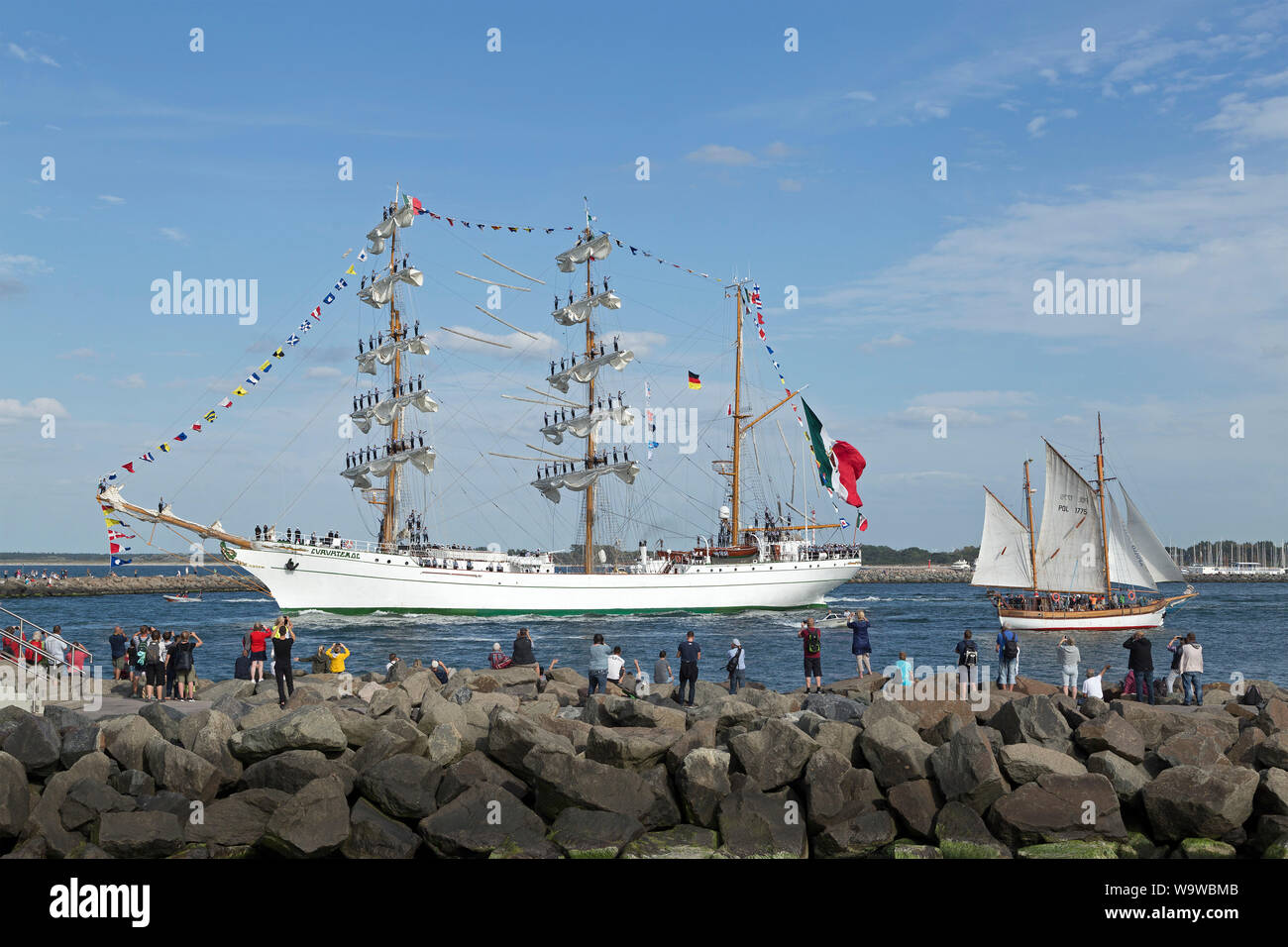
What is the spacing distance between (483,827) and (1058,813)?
7.26m

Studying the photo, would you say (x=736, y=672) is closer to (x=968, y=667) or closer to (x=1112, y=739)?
(x=968, y=667)

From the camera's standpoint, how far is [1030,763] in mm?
14906

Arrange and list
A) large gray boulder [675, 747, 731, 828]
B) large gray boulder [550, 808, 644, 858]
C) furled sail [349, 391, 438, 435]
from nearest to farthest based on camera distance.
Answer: large gray boulder [550, 808, 644, 858] < large gray boulder [675, 747, 731, 828] < furled sail [349, 391, 438, 435]

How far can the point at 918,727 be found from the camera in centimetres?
1736

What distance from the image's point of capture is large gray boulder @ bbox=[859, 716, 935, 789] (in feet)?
49.5

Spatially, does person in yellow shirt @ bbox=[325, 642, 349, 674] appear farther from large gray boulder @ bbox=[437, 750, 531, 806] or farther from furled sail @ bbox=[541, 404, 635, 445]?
furled sail @ bbox=[541, 404, 635, 445]

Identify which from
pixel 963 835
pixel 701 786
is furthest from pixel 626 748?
pixel 963 835

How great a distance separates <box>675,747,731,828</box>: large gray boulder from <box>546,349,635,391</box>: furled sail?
66.1 meters

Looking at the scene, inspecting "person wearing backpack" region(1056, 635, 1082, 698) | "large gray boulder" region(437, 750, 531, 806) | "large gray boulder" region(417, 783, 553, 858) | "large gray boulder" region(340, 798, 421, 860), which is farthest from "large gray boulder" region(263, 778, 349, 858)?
"person wearing backpack" region(1056, 635, 1082, 698)

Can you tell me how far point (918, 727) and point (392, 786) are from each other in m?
7.85

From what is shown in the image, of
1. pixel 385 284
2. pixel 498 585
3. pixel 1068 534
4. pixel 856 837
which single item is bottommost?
pixel 856 837
